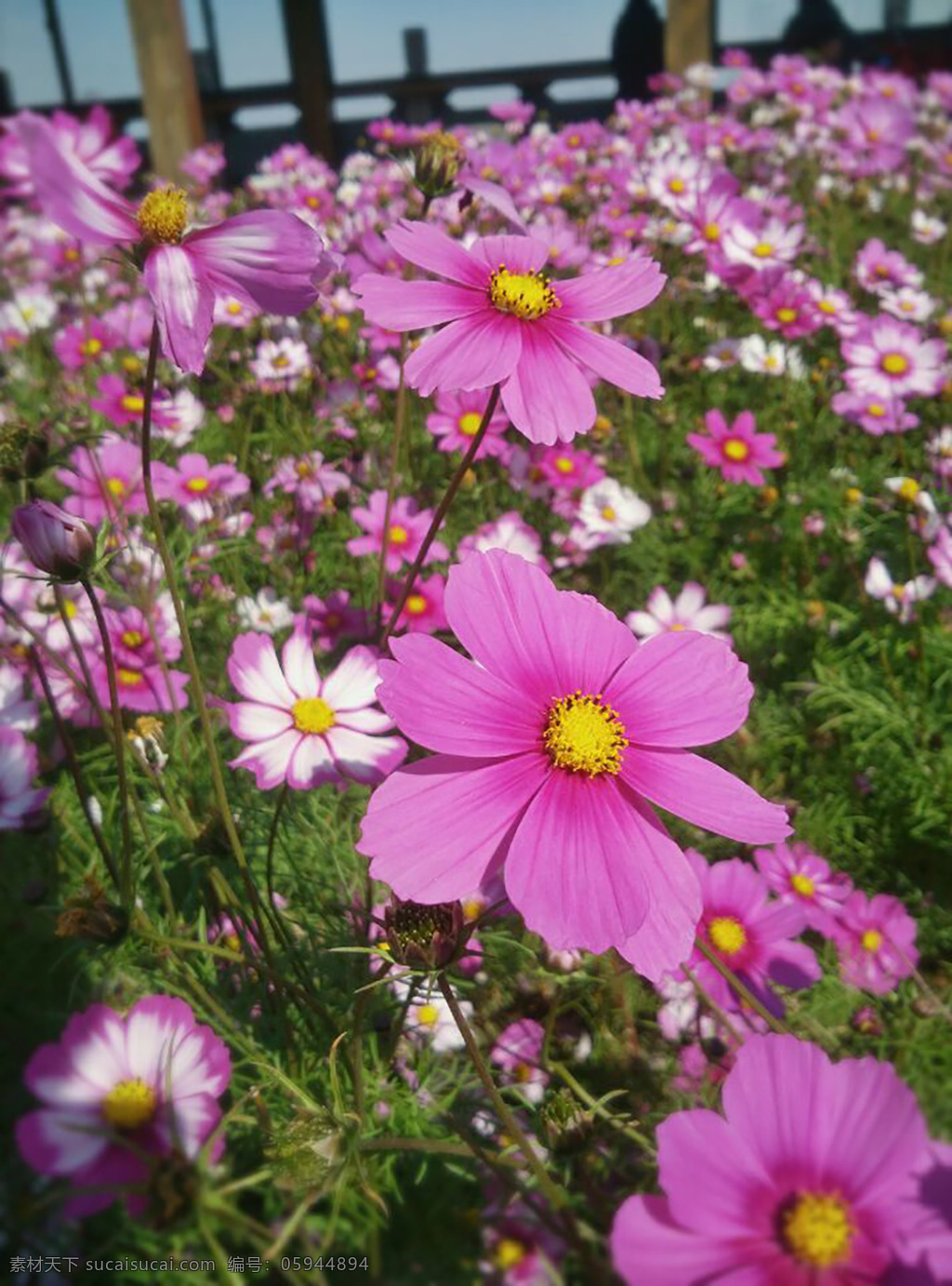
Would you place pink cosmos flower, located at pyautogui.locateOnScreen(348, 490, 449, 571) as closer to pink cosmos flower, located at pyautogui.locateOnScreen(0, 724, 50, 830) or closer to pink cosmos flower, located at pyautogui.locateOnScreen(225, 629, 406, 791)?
pink cosmos flower, located at pyautogui.locateOnScreen(225, 629, 406, 791)

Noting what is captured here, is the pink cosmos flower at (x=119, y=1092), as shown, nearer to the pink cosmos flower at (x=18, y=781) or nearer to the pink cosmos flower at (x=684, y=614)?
the pink cosmos flower at (x=18, y=781)

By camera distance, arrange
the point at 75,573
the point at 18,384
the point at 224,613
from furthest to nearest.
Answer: the point at 18,384 → the point at 224,613 → the point at 75,573

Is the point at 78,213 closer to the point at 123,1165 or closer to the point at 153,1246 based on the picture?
the point at 123,1165

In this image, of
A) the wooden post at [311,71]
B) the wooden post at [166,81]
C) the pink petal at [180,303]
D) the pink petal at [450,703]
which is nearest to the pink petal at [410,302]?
the pink petal at [180,303]

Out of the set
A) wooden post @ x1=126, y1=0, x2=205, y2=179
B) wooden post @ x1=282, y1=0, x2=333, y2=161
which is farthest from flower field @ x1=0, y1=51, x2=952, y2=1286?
wooden post @ x1=282, y1=0, x2=333, y2=161

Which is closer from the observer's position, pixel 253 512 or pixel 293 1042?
pixel 293 1042

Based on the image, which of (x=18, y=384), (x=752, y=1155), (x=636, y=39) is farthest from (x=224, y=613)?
(x=636, y=39)

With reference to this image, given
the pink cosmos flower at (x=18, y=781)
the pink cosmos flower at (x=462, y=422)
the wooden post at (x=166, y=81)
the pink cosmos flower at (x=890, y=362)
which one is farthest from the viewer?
the wooden post at (x=166, y=81)
